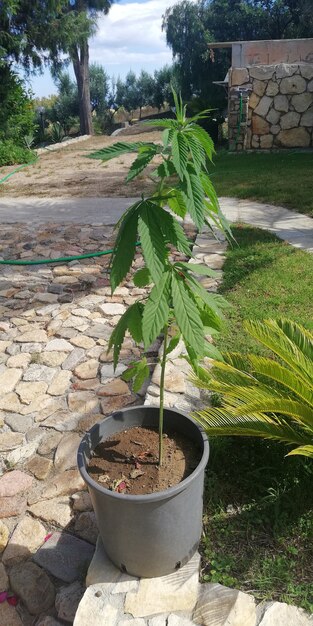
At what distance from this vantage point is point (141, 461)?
71.1 inches

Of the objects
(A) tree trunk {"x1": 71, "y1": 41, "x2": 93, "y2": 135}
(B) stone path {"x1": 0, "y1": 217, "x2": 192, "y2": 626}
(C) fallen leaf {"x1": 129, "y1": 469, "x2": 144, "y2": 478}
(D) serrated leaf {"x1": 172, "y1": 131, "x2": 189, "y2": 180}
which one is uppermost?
(A) tree trunk {"x1": 71, "y1": 41, "x2": 93, "y2": 135}

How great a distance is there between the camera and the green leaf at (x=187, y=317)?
4.56 feet

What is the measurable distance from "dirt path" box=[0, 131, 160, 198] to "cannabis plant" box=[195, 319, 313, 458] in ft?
19.1

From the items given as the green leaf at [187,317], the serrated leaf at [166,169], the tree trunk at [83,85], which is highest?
the tree trunk at [83,85]

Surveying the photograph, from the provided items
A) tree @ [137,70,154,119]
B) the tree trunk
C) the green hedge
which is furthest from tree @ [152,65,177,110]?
the green hedge

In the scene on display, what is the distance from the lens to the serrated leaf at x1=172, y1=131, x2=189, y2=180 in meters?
1.23

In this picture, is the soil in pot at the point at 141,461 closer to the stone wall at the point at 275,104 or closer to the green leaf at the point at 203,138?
the green leaf at the point at 203,138

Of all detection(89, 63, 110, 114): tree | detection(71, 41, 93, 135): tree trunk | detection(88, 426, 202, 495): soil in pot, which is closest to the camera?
detection(88, 426, 202, 495): soil in pot

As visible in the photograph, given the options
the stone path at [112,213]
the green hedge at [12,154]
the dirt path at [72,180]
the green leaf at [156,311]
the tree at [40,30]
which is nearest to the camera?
the green leaf at [156,311]

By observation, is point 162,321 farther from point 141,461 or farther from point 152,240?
point 141,461

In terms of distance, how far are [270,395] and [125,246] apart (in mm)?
1047

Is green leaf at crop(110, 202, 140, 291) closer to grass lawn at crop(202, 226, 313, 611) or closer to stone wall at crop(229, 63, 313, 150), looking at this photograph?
grass lawn at crop(202, 226, 313, 611)

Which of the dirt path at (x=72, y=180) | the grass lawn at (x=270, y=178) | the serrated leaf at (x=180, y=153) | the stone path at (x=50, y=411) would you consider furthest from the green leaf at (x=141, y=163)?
the dirt path at (x=72, y=180)

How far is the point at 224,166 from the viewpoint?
388 inches
